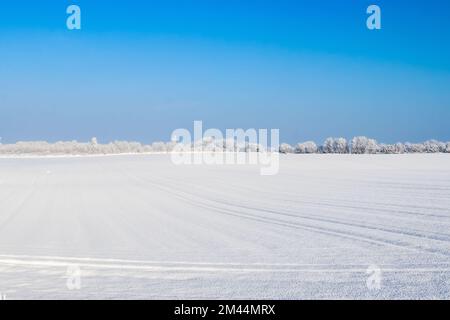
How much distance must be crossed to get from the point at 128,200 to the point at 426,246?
29.9ft

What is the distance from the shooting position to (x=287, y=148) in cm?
6072

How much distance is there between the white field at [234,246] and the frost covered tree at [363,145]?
4164cm

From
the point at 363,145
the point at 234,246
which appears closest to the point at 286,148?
the point at 363,145

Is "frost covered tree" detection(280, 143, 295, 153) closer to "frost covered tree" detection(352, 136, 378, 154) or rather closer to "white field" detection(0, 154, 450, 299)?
"frost covered tree" detection(352, 136, 378, 154)

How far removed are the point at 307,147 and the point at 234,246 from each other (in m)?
53.8

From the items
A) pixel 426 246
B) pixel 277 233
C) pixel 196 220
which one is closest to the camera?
pixel 426 246

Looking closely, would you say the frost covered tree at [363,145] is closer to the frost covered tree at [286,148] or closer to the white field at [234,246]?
the frost covered tree at [286,148]

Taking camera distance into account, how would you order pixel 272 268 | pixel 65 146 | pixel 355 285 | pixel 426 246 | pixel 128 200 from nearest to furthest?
pixel 355 285 < pixel 272 268 < pixel 426 246 < pixel 128 200 < pixel 65 146

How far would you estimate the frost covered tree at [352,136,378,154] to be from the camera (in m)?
54.2

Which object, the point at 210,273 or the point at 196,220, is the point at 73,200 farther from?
the point at 210,273

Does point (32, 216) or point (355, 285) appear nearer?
point (355, 285)

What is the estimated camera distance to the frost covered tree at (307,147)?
58.7 m

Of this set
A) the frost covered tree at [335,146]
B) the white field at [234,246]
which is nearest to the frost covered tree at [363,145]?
the frost covered tree at [335,146]
